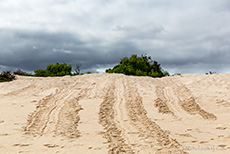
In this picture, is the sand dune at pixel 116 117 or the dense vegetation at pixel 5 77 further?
the dense vegetation at pixel 5 77

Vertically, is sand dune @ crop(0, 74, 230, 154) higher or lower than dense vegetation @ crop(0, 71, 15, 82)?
lower

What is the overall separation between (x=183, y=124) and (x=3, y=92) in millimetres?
9419

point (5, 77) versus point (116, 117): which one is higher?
point (5, 77)

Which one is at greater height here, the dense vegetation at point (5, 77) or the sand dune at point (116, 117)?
the dense vegetation at point (5, 77)

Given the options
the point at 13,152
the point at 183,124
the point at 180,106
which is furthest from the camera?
the point at 180,106

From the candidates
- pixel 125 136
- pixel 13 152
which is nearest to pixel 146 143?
pixel 125 136

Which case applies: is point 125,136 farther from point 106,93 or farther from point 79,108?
point 106,93

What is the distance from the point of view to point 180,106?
9016 mm

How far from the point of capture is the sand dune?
4449mm

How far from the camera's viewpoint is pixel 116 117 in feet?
23.3

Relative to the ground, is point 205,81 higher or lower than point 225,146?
higher

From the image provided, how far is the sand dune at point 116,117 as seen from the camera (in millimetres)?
4449

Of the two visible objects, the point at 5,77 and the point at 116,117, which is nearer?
the point at 116,117

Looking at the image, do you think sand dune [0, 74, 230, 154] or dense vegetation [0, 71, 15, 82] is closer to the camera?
sand dune [0, 74, 230, 154]
